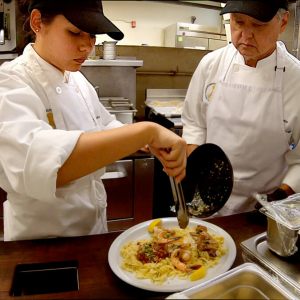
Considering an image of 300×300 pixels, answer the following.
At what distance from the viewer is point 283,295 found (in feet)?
2.44

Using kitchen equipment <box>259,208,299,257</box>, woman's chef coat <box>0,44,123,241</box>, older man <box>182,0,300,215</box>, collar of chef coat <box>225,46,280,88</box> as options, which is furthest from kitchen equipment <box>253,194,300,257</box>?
collar of chef coat <box>225,46,280,88</box>

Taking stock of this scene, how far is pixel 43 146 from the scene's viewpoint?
988 millimetres

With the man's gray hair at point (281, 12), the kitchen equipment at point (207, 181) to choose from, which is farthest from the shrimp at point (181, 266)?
the man's gray hair at point (281, 12)

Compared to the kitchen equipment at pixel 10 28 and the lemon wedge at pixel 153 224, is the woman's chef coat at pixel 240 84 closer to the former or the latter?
the lemon wedge at pixel 153 224

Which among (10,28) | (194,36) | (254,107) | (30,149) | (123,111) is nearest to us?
(30,149)

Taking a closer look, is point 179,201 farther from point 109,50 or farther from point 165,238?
point 109,50

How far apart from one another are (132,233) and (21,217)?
49 centimetres

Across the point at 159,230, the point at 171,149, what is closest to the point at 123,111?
the point at 159,230

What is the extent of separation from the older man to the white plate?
576 mm

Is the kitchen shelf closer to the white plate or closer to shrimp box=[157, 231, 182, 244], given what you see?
the white plate

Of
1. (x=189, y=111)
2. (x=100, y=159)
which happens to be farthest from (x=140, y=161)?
(x=100, y=159)

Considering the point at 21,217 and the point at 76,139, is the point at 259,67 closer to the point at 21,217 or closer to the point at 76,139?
the point at 76,139

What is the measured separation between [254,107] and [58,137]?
1.18 m

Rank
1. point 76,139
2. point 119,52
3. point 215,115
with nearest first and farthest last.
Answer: point 76,139
point 215,115
point 119,52
